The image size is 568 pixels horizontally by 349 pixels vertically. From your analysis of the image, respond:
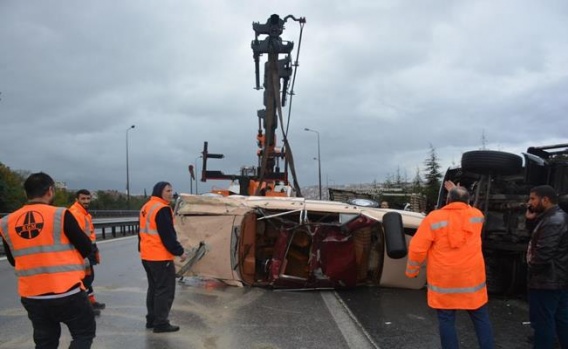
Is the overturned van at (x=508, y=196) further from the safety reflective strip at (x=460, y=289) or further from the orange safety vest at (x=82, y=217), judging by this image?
the orange safety vest at (x=82, y=217)

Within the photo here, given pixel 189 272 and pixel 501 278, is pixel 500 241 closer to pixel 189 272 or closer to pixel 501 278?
pixel 501 278

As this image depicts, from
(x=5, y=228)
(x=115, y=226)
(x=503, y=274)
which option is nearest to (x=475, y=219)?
(x=5, y=228)

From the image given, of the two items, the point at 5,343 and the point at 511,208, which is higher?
the point at 511,208

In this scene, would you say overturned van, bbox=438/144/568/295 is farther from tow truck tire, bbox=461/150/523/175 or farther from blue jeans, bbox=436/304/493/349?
blue jeans, bbox=436/304/493/349

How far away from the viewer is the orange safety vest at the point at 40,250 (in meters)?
3.73

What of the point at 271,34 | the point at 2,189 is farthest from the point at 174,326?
the point at 2,189

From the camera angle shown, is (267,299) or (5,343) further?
(267,299)

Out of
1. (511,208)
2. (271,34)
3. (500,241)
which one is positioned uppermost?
(271,34)

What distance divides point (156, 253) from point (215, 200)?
2910 millimetres

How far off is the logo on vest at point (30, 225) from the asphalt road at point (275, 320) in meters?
1.98

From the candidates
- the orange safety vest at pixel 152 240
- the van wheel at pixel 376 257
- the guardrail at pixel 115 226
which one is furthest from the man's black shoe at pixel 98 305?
the guardrail at pixel 115 226

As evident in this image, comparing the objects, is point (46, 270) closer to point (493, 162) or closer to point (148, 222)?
point (148, 222)

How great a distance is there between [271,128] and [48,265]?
8.36m

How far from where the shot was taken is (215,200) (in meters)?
8.66
